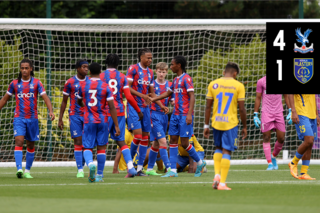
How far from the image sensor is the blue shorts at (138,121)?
30.5 ft

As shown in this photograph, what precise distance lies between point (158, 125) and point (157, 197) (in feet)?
12.5

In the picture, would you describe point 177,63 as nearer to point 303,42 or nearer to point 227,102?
point 227,102

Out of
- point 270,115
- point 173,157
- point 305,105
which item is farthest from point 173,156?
point 270,115

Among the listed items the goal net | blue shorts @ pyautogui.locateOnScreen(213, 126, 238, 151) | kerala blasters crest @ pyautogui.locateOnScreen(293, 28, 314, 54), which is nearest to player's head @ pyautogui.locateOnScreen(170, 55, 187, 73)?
blue shorts @ pyautogui.locateOnScreen(213, 126, 238, 151)

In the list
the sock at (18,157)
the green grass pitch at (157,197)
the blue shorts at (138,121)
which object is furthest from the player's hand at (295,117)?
the sock at (18,157)

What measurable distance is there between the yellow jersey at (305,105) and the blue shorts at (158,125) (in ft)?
8.33

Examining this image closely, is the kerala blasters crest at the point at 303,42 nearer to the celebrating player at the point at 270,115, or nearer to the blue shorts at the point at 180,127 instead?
the celebrating player at the point at 270,115

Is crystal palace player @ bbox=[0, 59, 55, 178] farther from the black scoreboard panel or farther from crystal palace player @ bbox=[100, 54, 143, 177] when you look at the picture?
the black scoreboard panel

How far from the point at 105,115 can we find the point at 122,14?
47.8 feet

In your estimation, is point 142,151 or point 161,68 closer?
point 142,151

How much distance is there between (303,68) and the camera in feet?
36.2

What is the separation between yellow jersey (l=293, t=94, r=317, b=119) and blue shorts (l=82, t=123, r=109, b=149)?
11.1 feet

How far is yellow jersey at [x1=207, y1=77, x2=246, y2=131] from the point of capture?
6875 millimetres

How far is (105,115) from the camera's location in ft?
26.0
